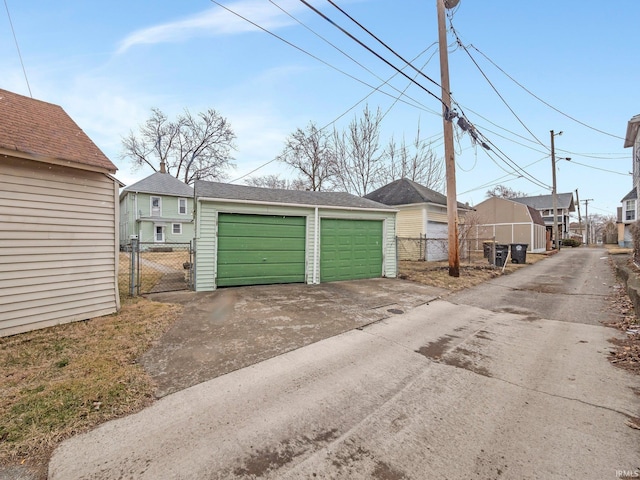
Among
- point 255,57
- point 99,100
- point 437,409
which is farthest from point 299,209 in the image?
point 99,100

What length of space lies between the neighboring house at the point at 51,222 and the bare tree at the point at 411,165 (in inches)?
855

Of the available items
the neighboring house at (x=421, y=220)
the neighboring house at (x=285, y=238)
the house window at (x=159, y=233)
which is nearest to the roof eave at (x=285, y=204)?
the neighboring house at (x=285, y=238)

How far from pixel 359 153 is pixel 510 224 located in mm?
15033

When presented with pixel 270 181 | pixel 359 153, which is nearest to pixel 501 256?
pixel 359 153

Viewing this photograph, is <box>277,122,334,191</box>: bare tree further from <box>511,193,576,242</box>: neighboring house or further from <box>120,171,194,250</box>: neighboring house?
<box>511,193,576,242</box>: neighboring house

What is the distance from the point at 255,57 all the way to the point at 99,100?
230 inches

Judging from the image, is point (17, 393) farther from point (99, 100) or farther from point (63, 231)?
point (99, 100)

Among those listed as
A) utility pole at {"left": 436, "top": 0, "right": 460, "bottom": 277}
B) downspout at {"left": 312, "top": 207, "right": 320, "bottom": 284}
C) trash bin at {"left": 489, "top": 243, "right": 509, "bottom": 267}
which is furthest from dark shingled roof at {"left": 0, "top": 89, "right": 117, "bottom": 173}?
trash bin at {"left": 489, "top": 243, "right": 509, "bottom": 267}

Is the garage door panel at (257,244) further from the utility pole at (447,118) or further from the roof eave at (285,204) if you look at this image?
the utility pole at (447,118)

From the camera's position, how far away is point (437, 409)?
99.1 inches

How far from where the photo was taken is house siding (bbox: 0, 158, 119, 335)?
4328mm

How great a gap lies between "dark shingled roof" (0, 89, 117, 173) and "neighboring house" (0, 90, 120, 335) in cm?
2

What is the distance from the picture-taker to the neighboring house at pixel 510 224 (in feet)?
78.1

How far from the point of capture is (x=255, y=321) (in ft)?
16.5
